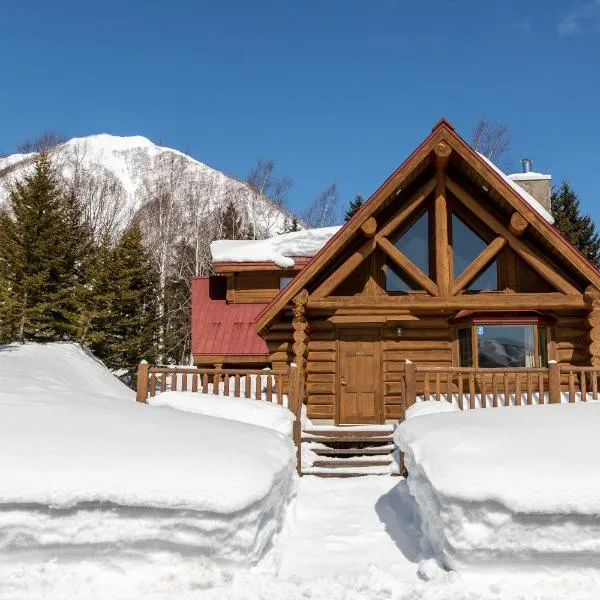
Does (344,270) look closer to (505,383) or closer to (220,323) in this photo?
(505,383)

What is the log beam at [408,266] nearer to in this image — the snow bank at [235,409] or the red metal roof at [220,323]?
the snow bank at [235,409]

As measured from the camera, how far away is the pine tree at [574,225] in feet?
100.0

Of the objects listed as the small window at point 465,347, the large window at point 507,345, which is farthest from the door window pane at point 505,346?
the small window at point 465,347

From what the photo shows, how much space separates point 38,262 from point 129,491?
50.7ft

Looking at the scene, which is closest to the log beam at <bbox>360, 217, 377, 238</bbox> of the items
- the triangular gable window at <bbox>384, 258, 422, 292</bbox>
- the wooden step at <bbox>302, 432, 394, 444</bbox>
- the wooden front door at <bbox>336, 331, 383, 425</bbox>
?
the triangular gable window at <bbox>384, 258, 422, 292</bbox>

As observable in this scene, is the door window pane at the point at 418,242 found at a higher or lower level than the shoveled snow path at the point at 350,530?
higher

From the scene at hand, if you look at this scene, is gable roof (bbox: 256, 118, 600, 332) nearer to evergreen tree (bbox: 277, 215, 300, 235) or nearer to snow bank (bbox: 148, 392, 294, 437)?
snow bank (bbox: 148, 392, 294, 437)

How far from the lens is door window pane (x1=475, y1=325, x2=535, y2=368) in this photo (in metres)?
11.2

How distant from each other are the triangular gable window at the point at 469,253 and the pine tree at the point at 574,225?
21.1 metres

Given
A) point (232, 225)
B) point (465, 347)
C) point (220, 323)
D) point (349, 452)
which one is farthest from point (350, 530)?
point (232, 225)

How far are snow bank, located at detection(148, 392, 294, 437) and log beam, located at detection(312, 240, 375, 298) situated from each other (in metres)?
3.36

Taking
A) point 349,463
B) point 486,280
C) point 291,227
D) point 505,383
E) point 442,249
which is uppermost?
point 291,227

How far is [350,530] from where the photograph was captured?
5.96m

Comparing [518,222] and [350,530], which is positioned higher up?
[518,222]
